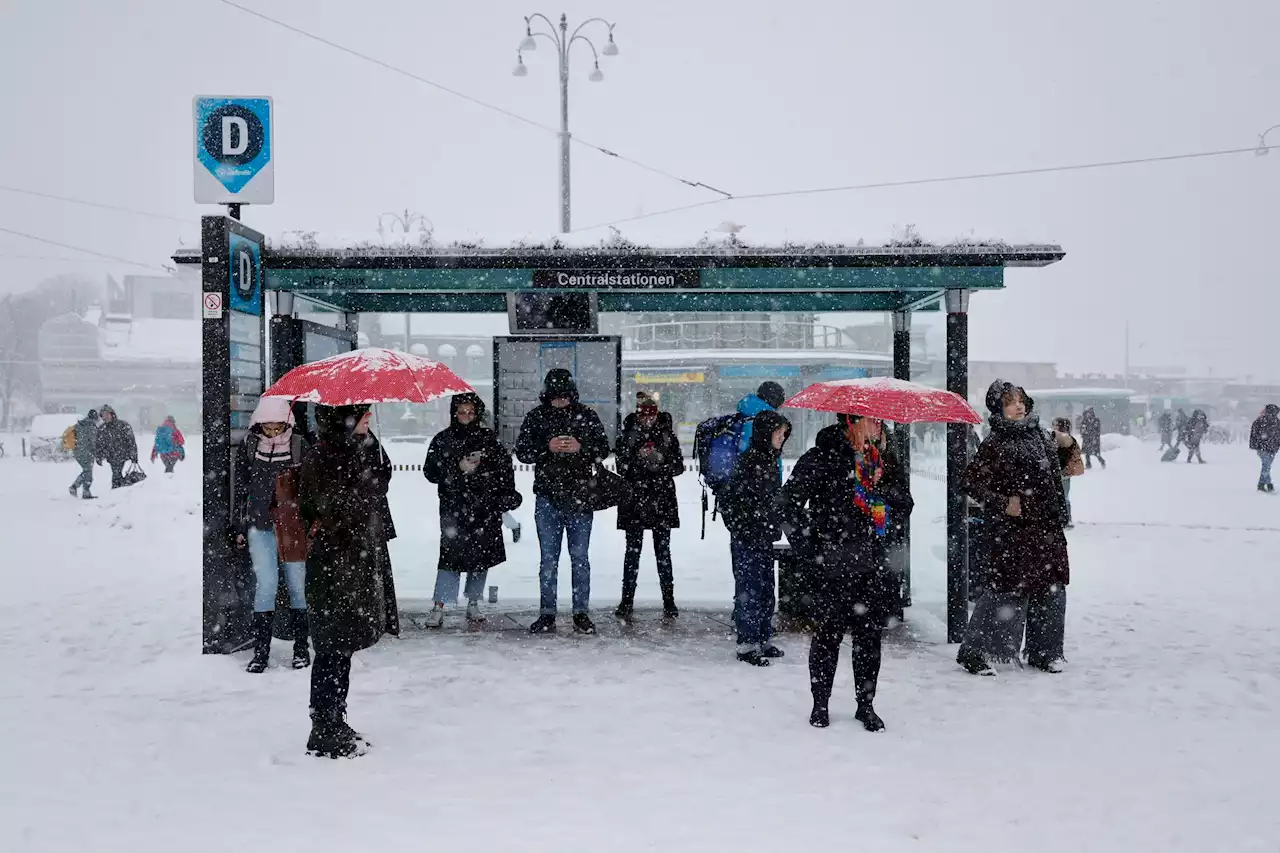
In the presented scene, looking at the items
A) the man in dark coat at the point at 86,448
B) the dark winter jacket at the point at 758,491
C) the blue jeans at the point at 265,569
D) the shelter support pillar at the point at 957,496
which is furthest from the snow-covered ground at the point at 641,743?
the man in dark coat at the point at 86,448

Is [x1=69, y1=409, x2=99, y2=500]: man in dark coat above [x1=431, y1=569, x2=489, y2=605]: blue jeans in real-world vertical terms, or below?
above

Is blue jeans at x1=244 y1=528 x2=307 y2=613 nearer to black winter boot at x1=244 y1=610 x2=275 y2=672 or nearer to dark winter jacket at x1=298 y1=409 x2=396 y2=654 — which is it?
black winter boot at x1=244 y1=610 x2=275 y2=672

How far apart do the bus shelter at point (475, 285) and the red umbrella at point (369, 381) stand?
1657 millimetres

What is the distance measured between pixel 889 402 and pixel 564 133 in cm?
1259

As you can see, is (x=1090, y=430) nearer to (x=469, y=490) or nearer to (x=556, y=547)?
(x=556, y=547)

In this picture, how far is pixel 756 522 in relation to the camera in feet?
19.7

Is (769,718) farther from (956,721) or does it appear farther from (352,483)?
(352,483)

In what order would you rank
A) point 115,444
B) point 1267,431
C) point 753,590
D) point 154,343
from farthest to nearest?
point 154,343 < point 1267,431 < point 115,444 < point 753,590

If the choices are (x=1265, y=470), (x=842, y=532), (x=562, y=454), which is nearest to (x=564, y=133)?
(x=562, y=454)

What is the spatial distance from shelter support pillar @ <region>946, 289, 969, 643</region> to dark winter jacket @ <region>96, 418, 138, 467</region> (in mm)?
16117

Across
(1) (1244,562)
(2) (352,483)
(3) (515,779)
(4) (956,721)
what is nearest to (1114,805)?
(4) (956,721)

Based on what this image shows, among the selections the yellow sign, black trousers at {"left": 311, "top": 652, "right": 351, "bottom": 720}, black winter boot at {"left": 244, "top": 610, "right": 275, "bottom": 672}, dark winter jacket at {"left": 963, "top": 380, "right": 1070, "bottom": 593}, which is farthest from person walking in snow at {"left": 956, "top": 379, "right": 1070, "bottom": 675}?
the yellow sign

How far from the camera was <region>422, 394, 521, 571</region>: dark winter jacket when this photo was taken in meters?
6.86

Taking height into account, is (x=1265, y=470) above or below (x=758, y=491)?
below
